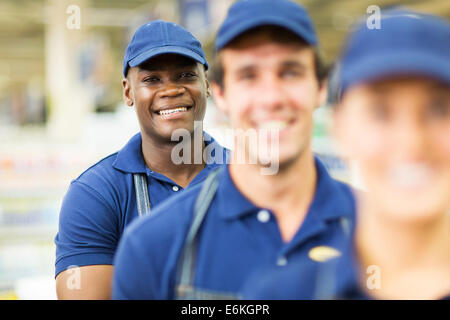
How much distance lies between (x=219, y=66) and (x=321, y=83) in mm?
184

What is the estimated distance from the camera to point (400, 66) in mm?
779

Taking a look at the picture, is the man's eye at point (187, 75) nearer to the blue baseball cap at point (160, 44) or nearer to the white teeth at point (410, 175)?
the blue baseball cap at point (160, 44)

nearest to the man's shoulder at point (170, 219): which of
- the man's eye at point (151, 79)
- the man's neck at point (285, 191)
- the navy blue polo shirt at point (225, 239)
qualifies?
the navy blue polo shirt at point (225, 239)

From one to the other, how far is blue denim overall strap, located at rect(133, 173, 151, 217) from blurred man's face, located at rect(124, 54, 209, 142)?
0.13m

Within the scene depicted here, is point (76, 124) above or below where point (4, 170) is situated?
above

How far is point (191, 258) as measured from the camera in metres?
0.99

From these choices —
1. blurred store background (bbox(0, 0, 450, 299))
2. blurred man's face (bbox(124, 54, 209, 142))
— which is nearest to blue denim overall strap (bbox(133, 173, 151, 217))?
blurred man's face (bbox(124, 54, 209, 142))

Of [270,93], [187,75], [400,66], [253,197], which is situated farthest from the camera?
[187,75]

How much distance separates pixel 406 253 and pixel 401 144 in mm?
179

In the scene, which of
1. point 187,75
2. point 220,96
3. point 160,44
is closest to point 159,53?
point 160,44

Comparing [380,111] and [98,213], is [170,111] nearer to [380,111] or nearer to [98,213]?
[98,213]

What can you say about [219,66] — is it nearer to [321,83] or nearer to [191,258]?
[321,83]

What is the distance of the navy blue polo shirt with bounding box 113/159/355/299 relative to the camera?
38.3 inches
